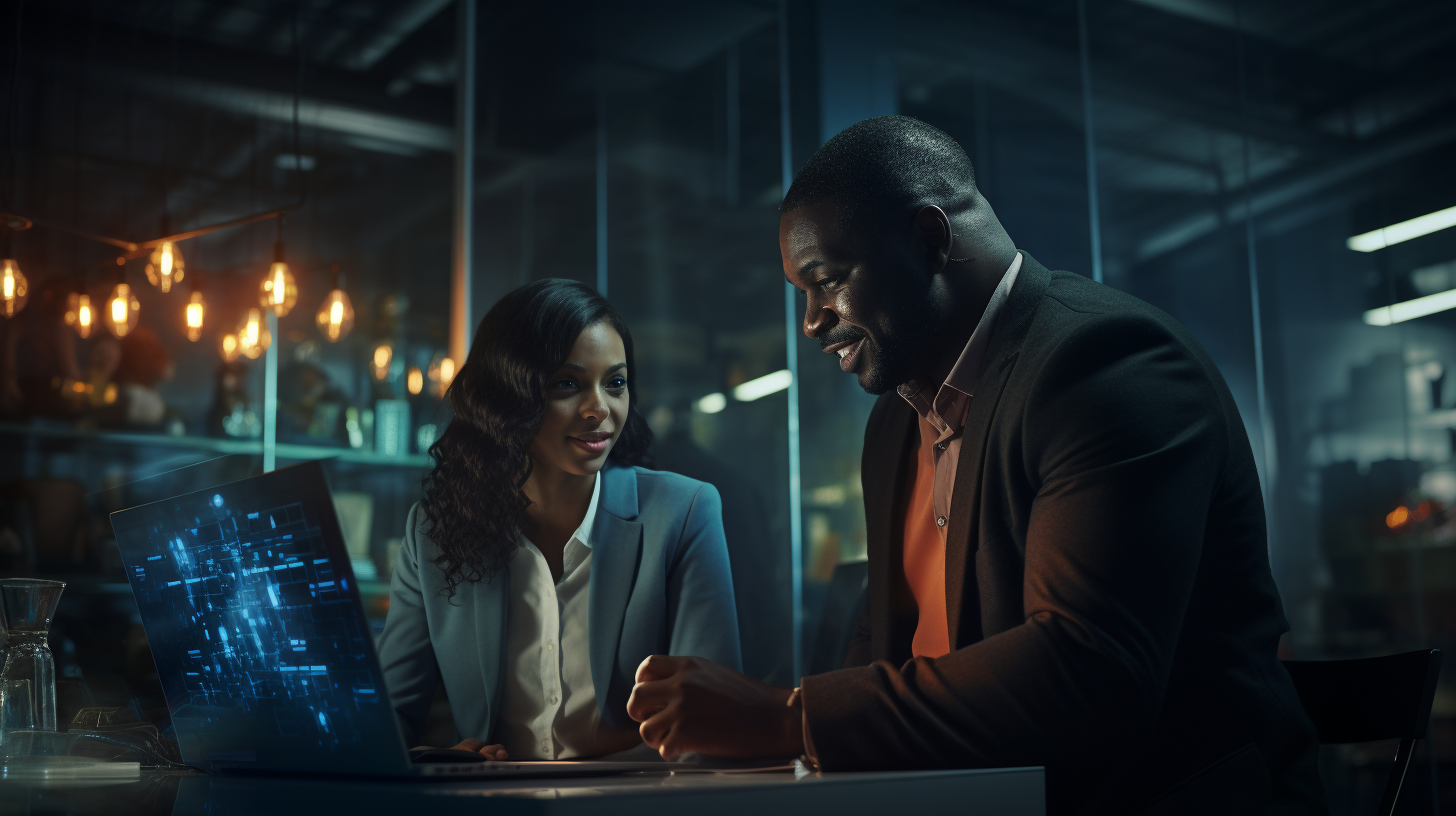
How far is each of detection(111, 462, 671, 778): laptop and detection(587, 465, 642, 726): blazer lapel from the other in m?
0.69

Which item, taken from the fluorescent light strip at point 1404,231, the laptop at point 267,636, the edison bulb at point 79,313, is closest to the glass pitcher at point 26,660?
the laptop at point 267,636

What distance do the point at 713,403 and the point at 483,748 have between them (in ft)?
8.93

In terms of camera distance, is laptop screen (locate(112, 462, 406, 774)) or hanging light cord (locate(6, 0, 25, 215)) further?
hanging light cord (locate(6, 0, 25, 215))

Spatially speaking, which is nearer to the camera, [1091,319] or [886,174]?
[1091,319]

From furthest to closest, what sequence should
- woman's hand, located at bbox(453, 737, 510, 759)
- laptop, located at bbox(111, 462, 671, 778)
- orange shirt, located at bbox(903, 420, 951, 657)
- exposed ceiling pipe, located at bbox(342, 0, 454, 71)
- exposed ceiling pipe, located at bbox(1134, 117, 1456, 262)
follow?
exposed ceiling pipe, located at bbox(342, 0, 454, 71)
exposed ceiling pipe, located at bbox(1134, 117, 1456, 262)
woman's hand, located at bbox(453, 737, 510, 759)
orange shirt, located at bbox(903, 420, 951, 657)
laptop, located at bbox(111, 462, 671, 778)

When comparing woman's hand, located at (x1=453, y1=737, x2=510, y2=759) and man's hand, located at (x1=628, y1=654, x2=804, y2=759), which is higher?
man's hand, located at (x1=628, y1=654, x2=804, y2=759)

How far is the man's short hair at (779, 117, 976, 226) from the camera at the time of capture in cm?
138

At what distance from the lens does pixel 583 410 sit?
6.26 ft

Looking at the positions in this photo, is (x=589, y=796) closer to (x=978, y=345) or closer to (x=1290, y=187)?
(x=978, y=345)

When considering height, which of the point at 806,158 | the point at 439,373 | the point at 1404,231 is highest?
the point at 806,158

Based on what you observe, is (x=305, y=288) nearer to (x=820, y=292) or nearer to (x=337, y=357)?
(x=337, y=357)

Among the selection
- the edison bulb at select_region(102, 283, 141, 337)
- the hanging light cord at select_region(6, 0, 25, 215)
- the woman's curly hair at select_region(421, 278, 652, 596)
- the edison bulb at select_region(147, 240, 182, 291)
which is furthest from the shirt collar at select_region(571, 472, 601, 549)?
the hanging light cord at select_region(6, 0, 25, 215)

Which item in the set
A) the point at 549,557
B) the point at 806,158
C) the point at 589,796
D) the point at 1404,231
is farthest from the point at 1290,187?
the point at 589,796

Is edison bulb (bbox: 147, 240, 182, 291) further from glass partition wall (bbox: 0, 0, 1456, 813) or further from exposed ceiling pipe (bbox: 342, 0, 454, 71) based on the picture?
exposed ceiling pipe (bbox: 342, 0, 454, 71)
